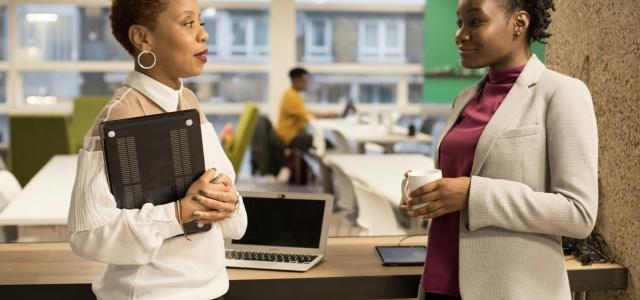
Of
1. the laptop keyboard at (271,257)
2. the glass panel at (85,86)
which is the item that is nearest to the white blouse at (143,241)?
the laptop keyboard at (271,257)

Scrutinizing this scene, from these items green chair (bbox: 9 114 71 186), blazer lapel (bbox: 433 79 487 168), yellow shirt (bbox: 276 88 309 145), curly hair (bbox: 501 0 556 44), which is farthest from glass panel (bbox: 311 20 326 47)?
curly hair (bbox: 501 0 556 44)

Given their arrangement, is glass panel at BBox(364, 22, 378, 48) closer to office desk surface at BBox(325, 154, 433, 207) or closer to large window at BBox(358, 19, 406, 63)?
large window at BBox(358, 19, 406, 63)

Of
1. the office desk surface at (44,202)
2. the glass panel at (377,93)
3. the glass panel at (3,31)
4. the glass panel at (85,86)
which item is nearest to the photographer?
the office desk surface at (44,202)

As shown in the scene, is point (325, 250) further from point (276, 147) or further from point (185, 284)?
point (276, 147)

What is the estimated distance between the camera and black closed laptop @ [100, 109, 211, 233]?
54.4 inches

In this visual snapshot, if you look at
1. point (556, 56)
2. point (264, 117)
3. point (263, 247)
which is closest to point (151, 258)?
point (263, 247)

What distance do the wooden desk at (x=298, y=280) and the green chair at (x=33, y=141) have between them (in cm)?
372

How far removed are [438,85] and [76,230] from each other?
29.8 ft

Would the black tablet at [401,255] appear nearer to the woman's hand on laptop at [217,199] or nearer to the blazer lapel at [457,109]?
the blazer lapel at [457,109]

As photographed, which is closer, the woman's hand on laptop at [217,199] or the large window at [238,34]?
the woman's hand on laptop at [217,199]

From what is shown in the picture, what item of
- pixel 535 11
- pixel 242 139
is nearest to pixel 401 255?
pixel 535 11

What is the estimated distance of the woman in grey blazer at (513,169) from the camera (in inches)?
60.6

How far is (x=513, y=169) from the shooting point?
62.5 inches

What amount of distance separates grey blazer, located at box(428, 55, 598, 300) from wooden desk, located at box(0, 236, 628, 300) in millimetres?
418
